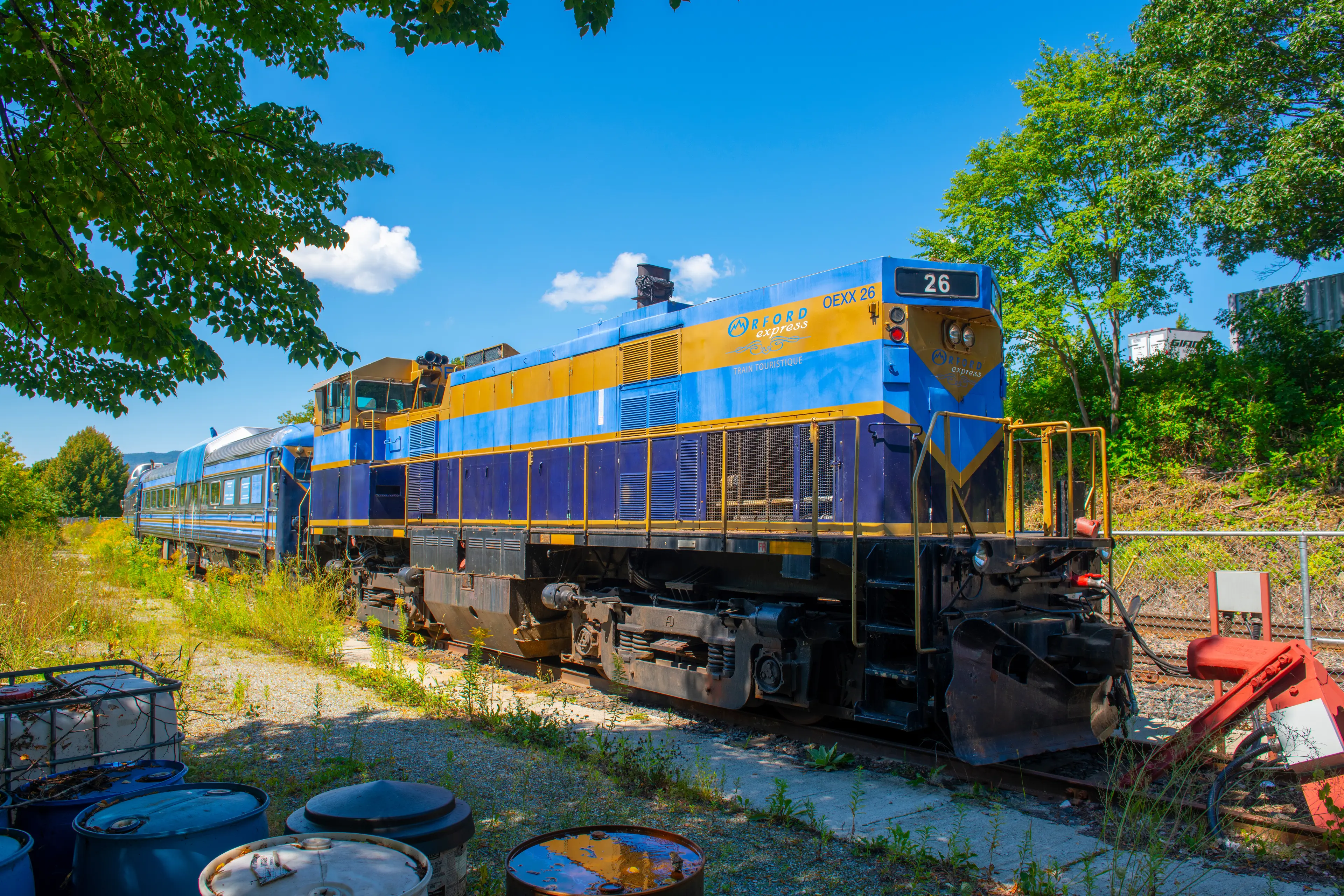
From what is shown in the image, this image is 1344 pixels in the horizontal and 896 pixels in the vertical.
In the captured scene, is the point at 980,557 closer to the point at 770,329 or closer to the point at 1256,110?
the point at 770,329

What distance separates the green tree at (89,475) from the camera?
199 ft

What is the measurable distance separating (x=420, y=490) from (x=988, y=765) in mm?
8580

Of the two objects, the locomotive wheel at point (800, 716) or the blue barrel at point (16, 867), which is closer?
the blue barrel at point (16, 867)

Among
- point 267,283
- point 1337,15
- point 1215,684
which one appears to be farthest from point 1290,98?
point 267,283

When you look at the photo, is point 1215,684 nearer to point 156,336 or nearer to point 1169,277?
point 156,336

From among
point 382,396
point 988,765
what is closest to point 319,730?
point 988,765

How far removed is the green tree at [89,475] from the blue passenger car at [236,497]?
134ft

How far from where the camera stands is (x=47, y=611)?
993 centimetres

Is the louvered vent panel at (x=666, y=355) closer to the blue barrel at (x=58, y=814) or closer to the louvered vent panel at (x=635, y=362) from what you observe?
the louvered vent panel at (x=635, y=362)

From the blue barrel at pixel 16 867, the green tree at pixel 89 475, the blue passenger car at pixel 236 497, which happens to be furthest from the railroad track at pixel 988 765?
the green tree at pixel 89 475

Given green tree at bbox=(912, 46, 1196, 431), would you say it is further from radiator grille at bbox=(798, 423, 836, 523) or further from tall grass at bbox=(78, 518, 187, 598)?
tall grass at bbox=(78, 518, 187, 598)

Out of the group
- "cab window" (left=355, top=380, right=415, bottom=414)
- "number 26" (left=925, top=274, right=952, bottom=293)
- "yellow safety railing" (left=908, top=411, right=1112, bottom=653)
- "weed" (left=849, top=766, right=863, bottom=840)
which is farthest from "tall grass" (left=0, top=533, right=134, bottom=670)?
"number 26" (left=925, top=274, right=952, bottom=293)

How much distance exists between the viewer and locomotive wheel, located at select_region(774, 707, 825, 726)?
6773mm

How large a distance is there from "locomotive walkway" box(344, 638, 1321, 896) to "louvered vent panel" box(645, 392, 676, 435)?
276 cm
